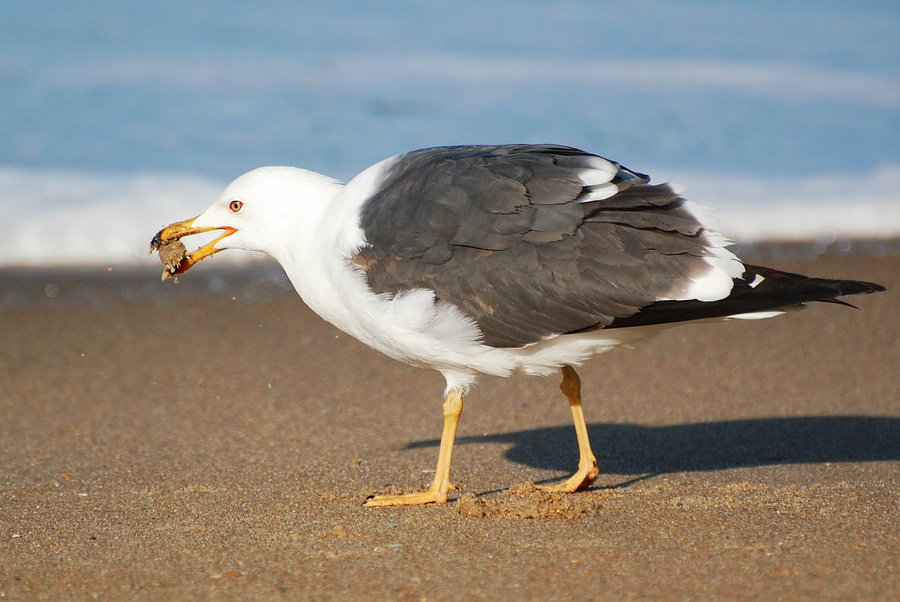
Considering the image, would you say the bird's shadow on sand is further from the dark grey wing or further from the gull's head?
the gull's head

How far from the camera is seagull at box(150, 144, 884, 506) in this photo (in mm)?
3637

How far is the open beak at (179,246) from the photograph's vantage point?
4254mm

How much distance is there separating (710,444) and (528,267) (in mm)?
1757

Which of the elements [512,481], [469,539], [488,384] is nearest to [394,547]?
[469,539]

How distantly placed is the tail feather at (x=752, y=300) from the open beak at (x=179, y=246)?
1.78 metres

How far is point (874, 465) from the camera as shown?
4410 millimetres

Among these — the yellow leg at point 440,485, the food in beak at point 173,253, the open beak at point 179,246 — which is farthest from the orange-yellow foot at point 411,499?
the food in beak at point 173,253

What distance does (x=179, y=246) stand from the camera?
14.3 feet

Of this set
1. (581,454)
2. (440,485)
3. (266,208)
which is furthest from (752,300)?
(266,208)

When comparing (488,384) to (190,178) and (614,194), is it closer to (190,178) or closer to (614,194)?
(614,194)

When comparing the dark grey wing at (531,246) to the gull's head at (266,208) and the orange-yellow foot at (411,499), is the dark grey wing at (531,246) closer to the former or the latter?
the gull's head at (266,208)

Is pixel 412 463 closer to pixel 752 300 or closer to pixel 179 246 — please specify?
pixel 179 246

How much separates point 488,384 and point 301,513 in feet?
8.06

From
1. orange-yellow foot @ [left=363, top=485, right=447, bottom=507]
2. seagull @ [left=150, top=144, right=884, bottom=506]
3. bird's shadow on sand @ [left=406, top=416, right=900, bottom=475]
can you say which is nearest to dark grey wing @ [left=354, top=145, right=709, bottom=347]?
seagull @ [left=150, top=144, right=884, bottom=506]
